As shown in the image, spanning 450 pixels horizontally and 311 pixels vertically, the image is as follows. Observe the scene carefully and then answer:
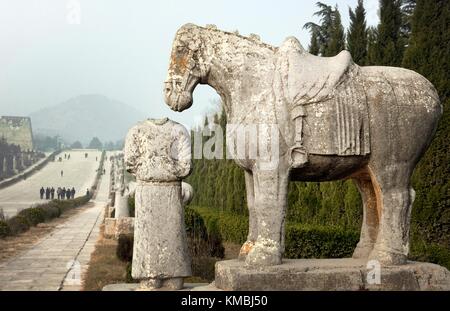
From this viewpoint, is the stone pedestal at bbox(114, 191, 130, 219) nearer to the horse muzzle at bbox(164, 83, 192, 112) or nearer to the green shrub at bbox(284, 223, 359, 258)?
the green shrub at bbox(284, 223, 359, 258)

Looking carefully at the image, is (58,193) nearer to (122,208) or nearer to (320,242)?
(122,208)

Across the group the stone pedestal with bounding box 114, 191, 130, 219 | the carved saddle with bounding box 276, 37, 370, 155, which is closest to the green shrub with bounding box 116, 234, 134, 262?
the stone pedestal with bounding box 114, 191, 130, 219

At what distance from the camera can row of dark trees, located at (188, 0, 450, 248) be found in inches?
471

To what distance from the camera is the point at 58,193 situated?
5150cm

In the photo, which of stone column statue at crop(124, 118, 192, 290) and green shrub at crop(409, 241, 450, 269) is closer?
stone column statue at crop(124, 118, 192, 290)

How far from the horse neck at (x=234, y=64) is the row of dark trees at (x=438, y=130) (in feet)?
24.1

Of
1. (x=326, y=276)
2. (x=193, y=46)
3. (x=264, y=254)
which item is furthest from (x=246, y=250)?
(x=193, y=46)

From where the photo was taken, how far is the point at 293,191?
16.9m

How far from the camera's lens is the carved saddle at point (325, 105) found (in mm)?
5824

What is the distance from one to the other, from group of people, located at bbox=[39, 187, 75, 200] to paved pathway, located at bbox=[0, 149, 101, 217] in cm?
67

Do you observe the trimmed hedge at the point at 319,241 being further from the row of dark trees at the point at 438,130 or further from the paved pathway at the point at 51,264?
the paved pathway at the point at 51,264

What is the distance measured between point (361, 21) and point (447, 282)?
1203cm

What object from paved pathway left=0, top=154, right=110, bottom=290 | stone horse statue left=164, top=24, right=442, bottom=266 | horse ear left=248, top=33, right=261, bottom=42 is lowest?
paved pathway left=0, top=154, right=110, bottom=290

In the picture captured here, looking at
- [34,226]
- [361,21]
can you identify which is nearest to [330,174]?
[361,21]
